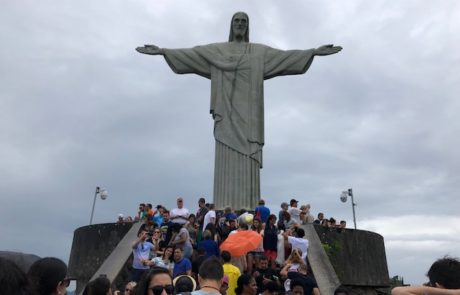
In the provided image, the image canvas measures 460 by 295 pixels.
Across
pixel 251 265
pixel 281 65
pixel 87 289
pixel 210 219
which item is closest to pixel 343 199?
pixel 281 65

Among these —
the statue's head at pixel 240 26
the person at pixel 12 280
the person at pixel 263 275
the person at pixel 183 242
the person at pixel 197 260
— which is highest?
the statue's head at pixel 240 26

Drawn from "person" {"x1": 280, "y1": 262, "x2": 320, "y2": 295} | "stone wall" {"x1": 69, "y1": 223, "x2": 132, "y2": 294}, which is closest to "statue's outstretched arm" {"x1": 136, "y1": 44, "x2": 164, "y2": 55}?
"stone wall" {"x1": 69, "y1": 223, "x2": 132, "y2": 294}

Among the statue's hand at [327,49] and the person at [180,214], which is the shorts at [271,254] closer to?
the person at [180,214]

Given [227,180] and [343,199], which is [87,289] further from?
[343,199]

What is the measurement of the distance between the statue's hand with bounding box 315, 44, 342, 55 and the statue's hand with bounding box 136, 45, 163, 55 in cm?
491

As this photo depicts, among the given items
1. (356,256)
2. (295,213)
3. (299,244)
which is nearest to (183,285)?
(299,244)

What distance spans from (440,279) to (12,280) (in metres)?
2.43

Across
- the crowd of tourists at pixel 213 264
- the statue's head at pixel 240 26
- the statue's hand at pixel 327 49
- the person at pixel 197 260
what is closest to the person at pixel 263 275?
the crowd of tourists at pixel 213 264

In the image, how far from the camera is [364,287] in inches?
492

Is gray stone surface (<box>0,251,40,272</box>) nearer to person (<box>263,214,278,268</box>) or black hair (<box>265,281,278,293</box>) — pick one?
black hair (<box>265,281,278,293</box>)

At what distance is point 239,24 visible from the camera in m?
16.2

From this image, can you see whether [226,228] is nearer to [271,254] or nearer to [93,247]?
[271,254]

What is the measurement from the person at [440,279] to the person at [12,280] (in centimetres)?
207

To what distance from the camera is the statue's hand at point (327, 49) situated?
1517cm
